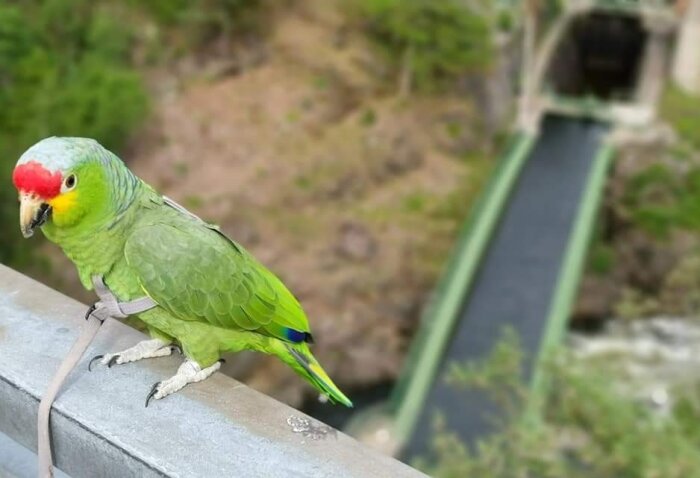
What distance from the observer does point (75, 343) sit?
1245 millimetres

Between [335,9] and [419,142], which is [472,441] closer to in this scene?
[419,142]

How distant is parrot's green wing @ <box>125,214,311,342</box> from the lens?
4.84ft

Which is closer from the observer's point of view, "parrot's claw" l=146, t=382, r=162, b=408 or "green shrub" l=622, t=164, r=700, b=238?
"parrot's claw" l=146, t=382, r=162, b=408

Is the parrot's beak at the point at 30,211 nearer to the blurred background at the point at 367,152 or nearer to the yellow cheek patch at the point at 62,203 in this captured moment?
the yellow cheek patch at the point at 62,203

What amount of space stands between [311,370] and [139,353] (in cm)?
39

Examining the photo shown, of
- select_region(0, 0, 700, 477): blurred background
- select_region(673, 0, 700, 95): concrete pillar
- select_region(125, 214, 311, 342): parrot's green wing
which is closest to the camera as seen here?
select_region(125, 214, 311, 342): parrot's green wing

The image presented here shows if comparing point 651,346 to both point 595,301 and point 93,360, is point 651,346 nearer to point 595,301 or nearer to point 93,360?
point 595,301

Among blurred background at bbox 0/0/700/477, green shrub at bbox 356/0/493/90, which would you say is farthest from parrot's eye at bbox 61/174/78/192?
green shrub at bbox 356/0/493/90

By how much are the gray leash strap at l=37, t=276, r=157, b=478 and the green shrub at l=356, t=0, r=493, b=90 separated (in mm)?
10281

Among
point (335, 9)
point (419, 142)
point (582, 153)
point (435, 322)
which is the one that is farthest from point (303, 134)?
point (582, 153)

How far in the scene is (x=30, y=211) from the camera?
1308 millimetres

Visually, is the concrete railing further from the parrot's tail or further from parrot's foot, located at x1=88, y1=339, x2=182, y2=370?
Result: the parrot's tail

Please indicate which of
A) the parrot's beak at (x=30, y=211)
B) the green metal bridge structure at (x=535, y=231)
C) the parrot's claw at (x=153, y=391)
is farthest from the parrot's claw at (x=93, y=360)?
the green metal bridge structure at (x=535, y=231)

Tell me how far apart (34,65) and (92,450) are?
10170 millimetres
